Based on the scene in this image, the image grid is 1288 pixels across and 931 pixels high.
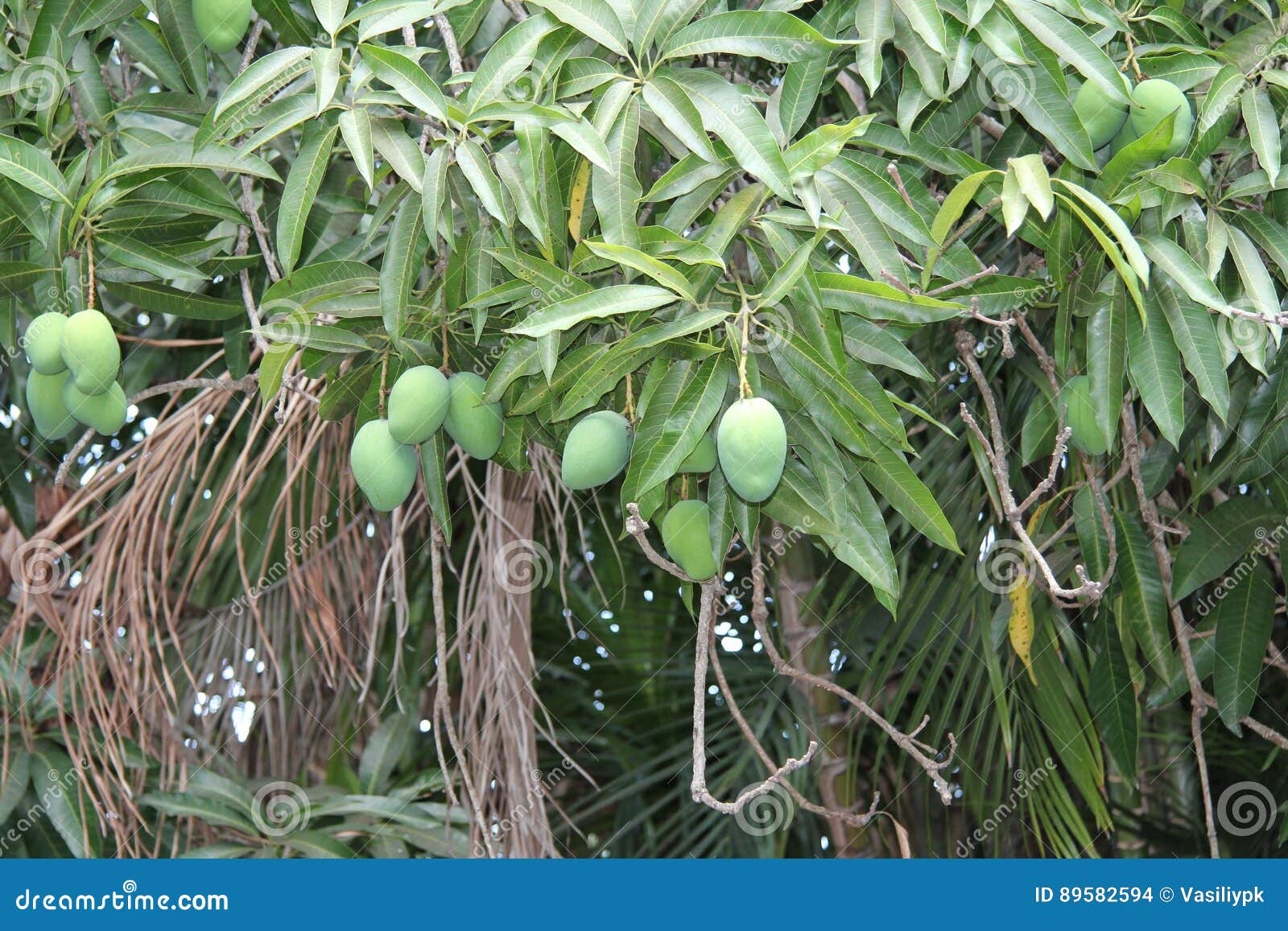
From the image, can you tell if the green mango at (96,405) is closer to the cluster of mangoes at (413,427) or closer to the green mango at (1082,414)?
the cluster of mangoes at (413,427)

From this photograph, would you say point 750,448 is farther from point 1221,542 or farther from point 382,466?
point 1221,542

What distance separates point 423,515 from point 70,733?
30.7 inches

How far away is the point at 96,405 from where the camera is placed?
1.32 meters

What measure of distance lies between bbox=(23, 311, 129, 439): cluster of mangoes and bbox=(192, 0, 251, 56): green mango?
0.29 metres

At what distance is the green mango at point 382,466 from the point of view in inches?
51.2

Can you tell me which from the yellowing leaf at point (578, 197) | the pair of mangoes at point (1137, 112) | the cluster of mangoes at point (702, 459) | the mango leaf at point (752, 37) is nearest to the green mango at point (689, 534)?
the cluster of mangoes at point (702, 459)

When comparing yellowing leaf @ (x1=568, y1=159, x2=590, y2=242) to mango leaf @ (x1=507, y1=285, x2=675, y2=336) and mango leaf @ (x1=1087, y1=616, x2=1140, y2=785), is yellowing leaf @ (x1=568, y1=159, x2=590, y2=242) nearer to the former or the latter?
mango leaf @ (x1=507, y1=285, x2=675, y2=336)

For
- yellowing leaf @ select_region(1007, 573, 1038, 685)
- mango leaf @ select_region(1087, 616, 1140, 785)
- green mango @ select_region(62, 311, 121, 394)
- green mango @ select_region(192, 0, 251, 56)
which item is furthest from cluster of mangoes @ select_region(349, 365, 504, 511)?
mango leaf @ select_region(1087, 616, 1140, 785)

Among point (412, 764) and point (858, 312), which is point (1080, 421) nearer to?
point (858, 312)

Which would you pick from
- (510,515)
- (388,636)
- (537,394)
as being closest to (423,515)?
(388,636)

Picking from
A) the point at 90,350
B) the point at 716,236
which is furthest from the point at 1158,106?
the point at 90,350

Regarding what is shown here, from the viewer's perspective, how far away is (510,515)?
7.29ft

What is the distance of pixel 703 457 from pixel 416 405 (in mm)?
280

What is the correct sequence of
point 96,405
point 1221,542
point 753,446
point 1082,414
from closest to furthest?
point 753,446, point 96,405, point 1082,414, point 1221,542
